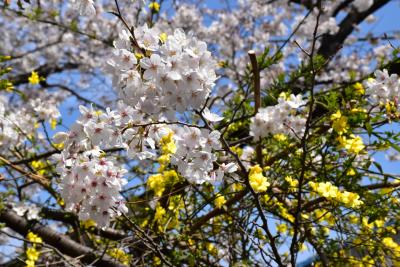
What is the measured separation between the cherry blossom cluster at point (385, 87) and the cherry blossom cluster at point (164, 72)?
964 mm

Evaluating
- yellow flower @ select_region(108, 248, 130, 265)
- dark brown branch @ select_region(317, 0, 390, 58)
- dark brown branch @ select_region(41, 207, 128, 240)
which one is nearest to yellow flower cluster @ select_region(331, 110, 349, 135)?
yellow flower @ select_region(108, 248, 130, 265)

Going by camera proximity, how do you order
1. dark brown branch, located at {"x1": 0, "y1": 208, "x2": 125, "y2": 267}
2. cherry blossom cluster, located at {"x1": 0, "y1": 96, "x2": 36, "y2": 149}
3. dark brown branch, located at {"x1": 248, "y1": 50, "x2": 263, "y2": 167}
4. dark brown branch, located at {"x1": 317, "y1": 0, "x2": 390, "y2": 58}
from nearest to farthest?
dark brown branch, located at {"x1": 248, "y1": 50, "x2": 263, "y2": 167} < cherry blossom cluster, located at {"x1": 0, "y1": 96, "x2": 36, "y2": 149} < dark brown branch, located at {"x1": 0, "y1": 208, "x2": 125, "y2": 267} < dark brown branch, located at {"x1": 317, "y1": 0, "x2": 390, "y2": 58}

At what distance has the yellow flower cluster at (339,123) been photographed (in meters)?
1.92

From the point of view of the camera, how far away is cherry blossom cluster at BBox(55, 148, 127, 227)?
151 cm

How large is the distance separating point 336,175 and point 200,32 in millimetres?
6270

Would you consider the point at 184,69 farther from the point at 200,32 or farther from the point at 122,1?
the point at 200,32

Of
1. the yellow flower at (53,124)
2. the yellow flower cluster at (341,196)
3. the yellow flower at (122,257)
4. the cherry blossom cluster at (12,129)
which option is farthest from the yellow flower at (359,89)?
the yellow flower at (53,124)

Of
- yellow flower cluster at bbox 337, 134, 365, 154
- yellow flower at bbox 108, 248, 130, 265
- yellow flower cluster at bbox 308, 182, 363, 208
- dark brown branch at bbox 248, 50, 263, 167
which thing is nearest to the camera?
dark brown branch at bbox 248, 50, 263, 167

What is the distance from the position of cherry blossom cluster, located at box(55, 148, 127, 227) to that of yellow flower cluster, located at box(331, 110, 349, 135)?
3.26 feet

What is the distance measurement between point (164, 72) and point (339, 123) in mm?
994

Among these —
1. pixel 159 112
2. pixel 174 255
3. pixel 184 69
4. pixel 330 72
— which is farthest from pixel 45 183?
pixel 330 72

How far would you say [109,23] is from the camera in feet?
24.6

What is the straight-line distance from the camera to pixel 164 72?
4.16 ft

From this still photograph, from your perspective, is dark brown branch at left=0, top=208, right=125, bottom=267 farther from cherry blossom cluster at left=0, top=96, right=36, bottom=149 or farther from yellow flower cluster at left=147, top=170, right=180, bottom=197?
yellow flower cluster at left=147, top=170, right=180, bottom=197
